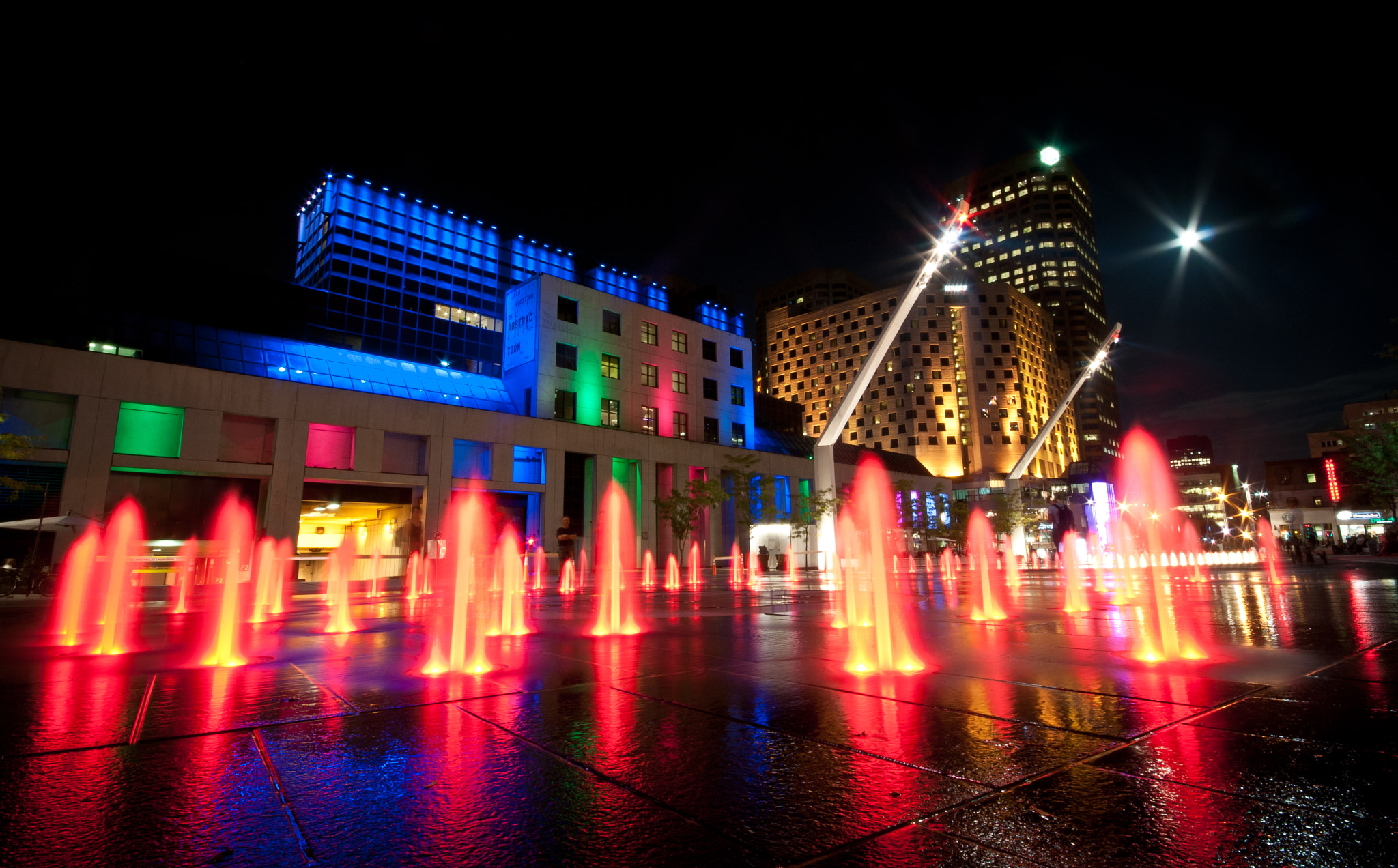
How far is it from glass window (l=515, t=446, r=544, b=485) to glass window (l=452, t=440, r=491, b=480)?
7.23 feet

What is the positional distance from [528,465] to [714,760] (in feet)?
123

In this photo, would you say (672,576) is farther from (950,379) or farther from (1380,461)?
(950,379)

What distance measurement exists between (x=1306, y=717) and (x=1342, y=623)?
6037 millimetres

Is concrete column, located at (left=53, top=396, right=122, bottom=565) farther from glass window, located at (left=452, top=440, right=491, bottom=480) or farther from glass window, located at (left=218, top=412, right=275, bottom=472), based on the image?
glass window, located at (left=452, top=440, right=491, bottom=480)

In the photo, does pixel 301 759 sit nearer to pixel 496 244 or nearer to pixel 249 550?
pixel 249 550

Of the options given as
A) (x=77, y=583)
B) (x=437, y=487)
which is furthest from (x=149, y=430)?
(x=437, y=487)

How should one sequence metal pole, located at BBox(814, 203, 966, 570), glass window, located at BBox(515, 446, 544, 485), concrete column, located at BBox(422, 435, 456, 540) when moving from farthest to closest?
glass window, located at BBox(515, 446, 544, 485) < concrete column, located at BBox(422, 435, 456, 540) < metal pole, located at BBox(814, 203, 966, 570)

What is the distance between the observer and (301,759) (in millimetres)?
3076

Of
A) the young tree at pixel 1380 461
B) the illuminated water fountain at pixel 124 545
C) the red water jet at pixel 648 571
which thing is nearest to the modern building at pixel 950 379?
the young tree at pixel 1380 461

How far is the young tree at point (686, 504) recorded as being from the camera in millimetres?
38906

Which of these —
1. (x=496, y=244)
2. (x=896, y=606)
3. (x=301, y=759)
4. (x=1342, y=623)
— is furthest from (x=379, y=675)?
(x=496, y=244)

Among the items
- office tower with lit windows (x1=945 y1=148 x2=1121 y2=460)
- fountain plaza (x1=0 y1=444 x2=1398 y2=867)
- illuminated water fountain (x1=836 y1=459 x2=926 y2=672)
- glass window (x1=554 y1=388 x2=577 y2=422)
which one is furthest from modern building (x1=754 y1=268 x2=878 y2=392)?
fountain plaza (x1=0 y1=444 x2=1398 y2=867)

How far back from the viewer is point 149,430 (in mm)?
28234

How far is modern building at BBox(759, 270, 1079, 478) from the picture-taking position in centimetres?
10969
